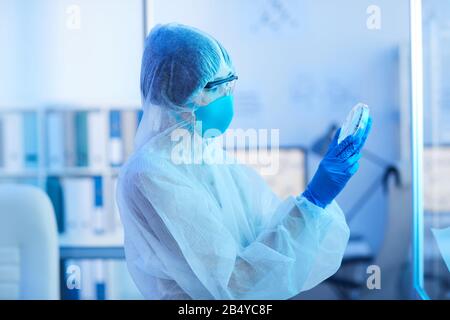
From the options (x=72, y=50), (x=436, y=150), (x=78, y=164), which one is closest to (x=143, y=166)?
(x=72, y=50)

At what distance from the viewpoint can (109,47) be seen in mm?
1492

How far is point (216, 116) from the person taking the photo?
119cm

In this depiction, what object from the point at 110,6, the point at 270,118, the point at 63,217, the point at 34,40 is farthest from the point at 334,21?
the point at 63,217

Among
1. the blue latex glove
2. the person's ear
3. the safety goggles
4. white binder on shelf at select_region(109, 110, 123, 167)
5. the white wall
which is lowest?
the blue latex glove

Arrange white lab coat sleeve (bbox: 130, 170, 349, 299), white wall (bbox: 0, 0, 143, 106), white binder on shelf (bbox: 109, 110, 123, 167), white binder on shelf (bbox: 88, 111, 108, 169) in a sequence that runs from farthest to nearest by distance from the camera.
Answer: white binder on shelf (bbox: 88, 111, 108, 169) < white binder on shelf (bbox: 109, 110, 123, 167) < white wall (bbox: 0, 0, 143, 106) < white lab coat sleeve (bbox: 130, 170, 349, 299)

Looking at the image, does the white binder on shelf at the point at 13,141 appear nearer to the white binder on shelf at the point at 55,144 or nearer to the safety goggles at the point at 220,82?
the white binder on shelf at the point at 55,144

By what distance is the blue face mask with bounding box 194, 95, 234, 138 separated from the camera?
118 centimetres

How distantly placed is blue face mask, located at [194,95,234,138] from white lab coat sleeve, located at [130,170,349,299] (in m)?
0.16

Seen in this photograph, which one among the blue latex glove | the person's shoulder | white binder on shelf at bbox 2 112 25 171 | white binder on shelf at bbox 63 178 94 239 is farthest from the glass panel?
white binder on shelf at bbox 2 112 25 171

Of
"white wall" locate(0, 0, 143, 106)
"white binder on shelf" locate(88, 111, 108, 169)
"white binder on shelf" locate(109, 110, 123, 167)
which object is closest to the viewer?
"white wall" locate(0, 0, 143, 106)

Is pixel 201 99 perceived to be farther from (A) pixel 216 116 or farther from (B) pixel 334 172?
(B) pixel 334 172

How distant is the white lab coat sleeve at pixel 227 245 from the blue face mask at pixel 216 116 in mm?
155

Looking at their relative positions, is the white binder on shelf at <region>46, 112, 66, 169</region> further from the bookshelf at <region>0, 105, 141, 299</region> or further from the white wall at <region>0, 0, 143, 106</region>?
the white wall at <region>0, 0, 143, 106</region>

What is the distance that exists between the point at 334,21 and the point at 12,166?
106 centimetres
